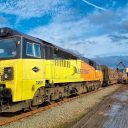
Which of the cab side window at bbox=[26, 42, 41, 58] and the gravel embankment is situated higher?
the cab side window at bbox=[26, 42, 41, 58]

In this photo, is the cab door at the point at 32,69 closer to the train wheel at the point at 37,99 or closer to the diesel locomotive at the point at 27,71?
the diesel locomotive at the point at 27,71

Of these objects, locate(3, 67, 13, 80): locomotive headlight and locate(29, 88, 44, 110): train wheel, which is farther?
locate(29, 88, 44, 110): train wheel

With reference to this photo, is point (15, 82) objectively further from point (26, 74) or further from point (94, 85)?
point (94, 85)

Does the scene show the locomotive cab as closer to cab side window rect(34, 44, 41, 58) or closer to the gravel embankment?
cab side window rect(34, 44, 41, 58)

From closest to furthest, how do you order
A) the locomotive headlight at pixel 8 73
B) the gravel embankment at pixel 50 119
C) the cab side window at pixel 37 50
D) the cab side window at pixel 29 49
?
the gravel embankment at pixel 50 119 → the locomotive headlight at pixel 8 73 → the cab side window at pixel 29 49 → the cab side window at pixel 37 50

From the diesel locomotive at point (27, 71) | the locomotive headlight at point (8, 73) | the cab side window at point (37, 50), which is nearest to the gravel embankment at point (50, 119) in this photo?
the diesel locomotive at point (27, 71)

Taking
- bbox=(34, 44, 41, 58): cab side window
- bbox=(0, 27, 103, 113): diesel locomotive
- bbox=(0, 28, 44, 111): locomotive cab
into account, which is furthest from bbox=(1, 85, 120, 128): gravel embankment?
bbox=(34, 44, 41, 58): cab side window

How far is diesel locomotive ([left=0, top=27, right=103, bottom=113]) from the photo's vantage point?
474 inches

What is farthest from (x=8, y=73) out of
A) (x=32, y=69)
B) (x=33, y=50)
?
(x=33, y=50)

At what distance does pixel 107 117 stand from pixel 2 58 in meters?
5.05

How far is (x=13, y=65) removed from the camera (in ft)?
39.8

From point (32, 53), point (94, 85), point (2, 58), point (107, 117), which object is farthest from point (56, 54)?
point (94, 85)

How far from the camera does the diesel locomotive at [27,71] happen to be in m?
12.0

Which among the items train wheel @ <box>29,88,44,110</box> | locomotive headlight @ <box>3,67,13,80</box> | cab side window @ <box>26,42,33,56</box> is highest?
cab side window @ <box>26,42,33,56</box>
